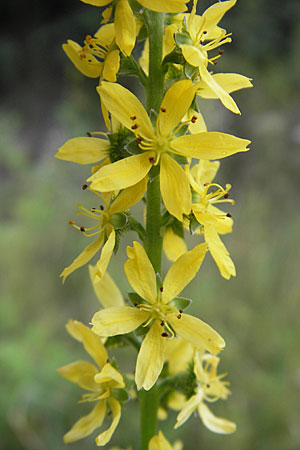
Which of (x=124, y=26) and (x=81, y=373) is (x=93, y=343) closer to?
(x=81, y=373)

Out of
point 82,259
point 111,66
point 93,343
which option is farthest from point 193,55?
point 93,343

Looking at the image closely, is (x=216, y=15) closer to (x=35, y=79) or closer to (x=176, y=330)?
(x=176, y=330)

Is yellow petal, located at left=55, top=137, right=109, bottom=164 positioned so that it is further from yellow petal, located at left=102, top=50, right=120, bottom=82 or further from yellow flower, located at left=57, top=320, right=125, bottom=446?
yellow flower, located at left=57, top=320, right=125, bottom=446

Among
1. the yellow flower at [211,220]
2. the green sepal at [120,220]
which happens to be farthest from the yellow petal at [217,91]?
the green sepal at [120,220]

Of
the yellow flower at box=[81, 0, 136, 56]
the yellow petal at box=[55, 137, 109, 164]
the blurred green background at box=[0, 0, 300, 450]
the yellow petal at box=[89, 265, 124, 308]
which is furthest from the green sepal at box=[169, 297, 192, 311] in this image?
the blurred green background at box=[0, 0, 300, 450]

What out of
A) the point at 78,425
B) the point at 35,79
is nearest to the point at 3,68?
the point at 35,79

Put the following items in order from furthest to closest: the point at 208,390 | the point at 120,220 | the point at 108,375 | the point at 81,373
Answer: the point at 208,390 → the point at 81,373 → the point at 120,220 → the point at 108,375
